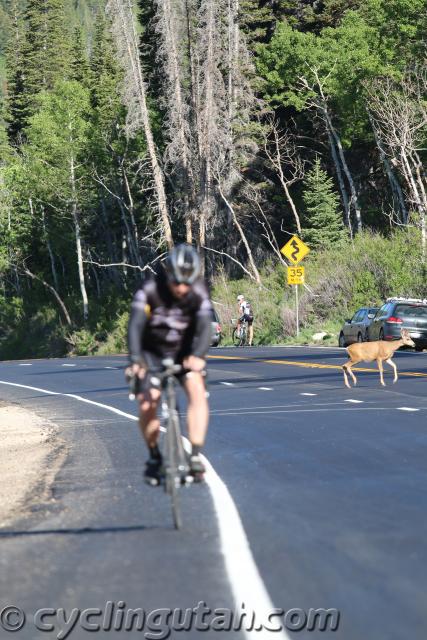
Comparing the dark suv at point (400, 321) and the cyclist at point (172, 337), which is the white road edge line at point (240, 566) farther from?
the dark suv at point (400, 321)

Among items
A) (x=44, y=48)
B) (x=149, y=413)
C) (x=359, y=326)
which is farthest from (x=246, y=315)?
(x=44, y=48)

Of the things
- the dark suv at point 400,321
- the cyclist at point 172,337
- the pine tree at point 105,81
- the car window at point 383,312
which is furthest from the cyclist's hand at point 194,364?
the pine tree at point 105,81

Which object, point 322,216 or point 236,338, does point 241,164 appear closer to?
point 322,216

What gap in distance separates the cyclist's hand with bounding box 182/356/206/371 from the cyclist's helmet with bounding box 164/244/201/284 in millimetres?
609

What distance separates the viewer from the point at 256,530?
8.83 meters

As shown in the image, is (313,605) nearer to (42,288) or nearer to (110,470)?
(110,470)

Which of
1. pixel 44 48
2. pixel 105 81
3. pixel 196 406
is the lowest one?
pixel 196 406

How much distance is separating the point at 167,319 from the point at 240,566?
85.6 inches

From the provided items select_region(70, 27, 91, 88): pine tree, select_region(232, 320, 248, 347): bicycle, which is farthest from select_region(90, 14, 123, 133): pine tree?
select_region(232, 320, 248, 347): bicycle

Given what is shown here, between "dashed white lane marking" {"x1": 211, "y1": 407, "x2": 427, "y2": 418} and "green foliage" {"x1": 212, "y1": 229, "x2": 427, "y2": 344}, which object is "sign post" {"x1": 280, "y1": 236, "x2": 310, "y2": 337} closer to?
"green foliage" {"x1": 212, "y1": 229, "x2": 427, "y2": 344}

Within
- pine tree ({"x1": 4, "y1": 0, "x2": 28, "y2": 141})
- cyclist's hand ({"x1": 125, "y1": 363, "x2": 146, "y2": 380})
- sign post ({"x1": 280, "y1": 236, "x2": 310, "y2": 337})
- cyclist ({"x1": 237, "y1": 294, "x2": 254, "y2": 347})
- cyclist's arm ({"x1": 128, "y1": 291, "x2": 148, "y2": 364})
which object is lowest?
cyclist ({"x1": 237, "y1": 294, "x2": 254, "y2": 347})

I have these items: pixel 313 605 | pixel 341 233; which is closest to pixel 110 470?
pixel 313 605

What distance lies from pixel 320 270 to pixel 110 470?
135 feet

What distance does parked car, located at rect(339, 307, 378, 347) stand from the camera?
39362mm
